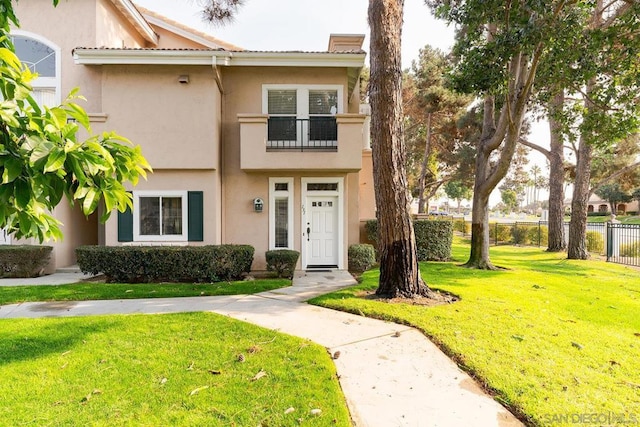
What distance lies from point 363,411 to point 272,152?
338 inches

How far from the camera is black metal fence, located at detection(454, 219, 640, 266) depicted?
48.0ft

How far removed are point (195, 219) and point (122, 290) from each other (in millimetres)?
3053

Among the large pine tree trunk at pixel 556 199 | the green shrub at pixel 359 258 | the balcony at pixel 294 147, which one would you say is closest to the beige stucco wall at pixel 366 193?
the green shrub at pixel 359 258

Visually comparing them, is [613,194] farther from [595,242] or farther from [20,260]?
[20,260]

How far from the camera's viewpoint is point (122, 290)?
7.75 m

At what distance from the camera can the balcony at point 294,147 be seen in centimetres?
1041

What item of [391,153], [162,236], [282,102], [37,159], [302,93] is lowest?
[162,236]

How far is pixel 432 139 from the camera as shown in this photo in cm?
2936

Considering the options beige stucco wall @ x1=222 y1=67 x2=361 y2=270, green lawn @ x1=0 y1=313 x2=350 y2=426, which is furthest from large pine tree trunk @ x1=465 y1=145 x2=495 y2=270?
green lawn @ x1=0 y1=313 x2=350 y2=426

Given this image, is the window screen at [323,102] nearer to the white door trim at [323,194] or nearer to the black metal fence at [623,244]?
the white door trim at [323,194]

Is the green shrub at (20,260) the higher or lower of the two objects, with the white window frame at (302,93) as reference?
lower

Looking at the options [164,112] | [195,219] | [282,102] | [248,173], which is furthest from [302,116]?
[195,219]

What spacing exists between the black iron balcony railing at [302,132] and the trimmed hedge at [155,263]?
401cm

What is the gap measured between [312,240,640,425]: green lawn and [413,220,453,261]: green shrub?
4.01 m
